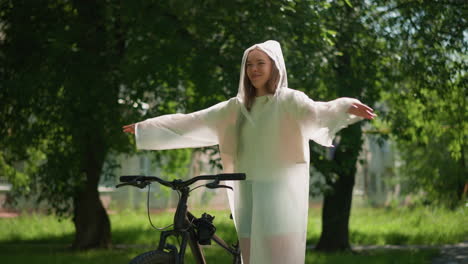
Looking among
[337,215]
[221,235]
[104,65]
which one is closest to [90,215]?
[221,235]

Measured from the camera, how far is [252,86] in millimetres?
4637

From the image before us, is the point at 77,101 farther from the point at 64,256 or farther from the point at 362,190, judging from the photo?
the point at 362,190

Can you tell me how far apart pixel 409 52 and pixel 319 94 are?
182 cm

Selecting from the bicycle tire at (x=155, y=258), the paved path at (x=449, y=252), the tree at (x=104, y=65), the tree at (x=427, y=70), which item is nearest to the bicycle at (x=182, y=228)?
the bicycle tire at (x=155, y=258)

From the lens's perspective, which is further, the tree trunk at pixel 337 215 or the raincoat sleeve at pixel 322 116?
the tree trunk at pixel 337 215

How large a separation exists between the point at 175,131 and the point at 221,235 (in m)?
9.13

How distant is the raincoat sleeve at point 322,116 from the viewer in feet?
14.2

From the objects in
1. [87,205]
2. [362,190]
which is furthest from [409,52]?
Result: [362,190]

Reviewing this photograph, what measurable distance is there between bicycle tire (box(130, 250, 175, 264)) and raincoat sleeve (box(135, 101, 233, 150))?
1.14 metres

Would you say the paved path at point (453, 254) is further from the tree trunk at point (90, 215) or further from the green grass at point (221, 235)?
the tree trunk at point (90, 215)

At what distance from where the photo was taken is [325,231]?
1195 centimetres

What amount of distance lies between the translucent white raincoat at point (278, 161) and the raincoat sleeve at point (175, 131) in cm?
22

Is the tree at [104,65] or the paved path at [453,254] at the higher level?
the tree at [104,65]

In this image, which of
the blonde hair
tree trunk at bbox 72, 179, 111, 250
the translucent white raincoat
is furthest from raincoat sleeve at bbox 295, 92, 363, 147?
tree trunk at bbox 72, 179, 111, 250
